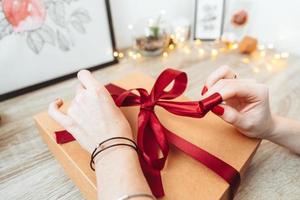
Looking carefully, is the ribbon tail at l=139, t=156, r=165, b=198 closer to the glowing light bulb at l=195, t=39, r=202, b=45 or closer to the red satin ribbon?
the red satin ribbon

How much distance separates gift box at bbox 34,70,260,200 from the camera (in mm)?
350

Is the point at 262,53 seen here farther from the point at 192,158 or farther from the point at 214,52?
the point at 192,158

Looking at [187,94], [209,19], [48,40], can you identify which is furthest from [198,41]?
[48,40]

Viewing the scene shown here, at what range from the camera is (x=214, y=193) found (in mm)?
341

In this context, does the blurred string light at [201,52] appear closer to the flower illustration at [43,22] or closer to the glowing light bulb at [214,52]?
the glowing light bulb at [214,52]

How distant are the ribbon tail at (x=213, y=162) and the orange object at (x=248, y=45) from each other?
65cm

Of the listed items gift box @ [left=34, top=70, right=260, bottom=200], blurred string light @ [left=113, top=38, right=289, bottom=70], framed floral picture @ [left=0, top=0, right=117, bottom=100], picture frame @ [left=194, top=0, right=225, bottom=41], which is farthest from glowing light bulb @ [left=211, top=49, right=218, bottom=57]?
gift box @ [left=34, top=70, right=260, bottom=200]

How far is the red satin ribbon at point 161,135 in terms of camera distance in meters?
0.36

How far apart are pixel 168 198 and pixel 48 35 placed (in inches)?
23.4

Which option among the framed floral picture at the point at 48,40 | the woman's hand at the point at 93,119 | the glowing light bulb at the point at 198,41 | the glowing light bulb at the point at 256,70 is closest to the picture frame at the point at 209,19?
the glowing light bulb at the point at 198,41

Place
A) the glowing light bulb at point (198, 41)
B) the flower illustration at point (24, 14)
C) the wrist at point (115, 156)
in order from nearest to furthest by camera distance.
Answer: the wrist at point (115, 156), the flower illustration at point (24, 14), the glowing light bulb at point (198, 41)

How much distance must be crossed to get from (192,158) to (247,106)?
130 millimetres

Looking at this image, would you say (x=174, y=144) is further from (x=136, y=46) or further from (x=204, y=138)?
(x=136, y=46)

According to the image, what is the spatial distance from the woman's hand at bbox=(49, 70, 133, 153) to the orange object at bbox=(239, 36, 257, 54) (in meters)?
0.69
